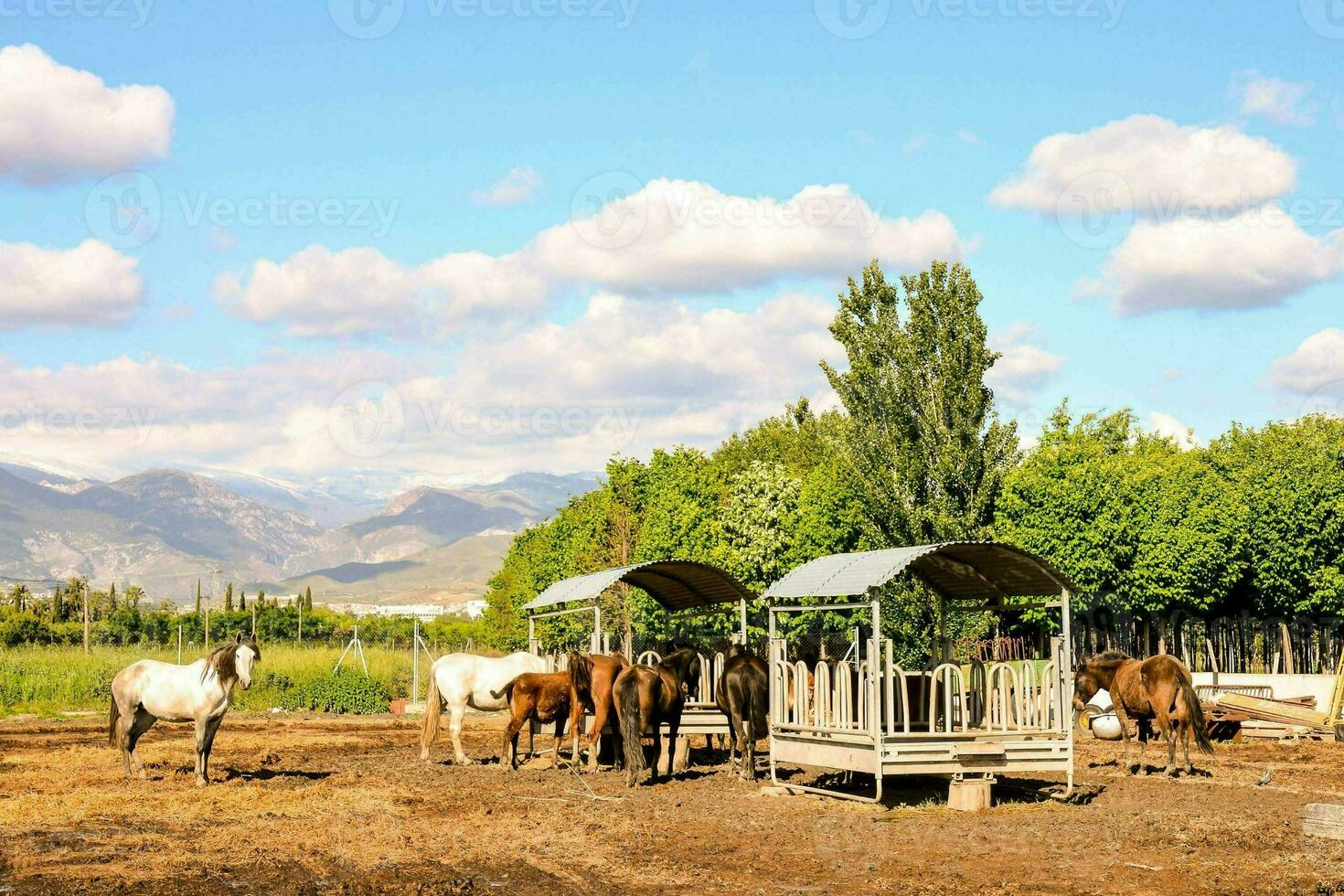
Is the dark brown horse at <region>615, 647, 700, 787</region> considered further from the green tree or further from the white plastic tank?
the green tree

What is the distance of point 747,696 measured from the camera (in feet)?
60.4

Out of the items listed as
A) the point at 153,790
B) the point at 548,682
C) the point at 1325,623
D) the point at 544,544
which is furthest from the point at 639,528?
the point at 153,790

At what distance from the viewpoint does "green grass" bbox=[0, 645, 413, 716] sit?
37.4 metres

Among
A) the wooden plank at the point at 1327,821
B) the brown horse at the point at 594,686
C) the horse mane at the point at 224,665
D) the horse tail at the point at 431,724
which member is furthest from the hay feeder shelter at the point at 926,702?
the horse mane at the point at 224,665

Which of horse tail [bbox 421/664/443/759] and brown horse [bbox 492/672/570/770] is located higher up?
brown horse [bbox 492/672/570/770]

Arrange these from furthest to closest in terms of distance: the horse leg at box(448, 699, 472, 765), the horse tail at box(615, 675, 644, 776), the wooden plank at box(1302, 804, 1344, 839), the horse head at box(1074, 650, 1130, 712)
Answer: the horse leg at box(448, 699, 472, 765) → the horse head at box(1074, 650, 1130, 712) → the horse tail at box(615, 675, 644, 776) → the wooden plank at box(1302, 804, 1344, 839)

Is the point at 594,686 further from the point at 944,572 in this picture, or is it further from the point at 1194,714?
the point at 1194,714

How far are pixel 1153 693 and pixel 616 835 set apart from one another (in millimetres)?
10260

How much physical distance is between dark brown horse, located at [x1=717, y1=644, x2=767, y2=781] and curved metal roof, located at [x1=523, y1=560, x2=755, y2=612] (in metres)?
2.83

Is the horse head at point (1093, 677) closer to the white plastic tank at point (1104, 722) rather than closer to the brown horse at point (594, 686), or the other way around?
the white plastic tank at point (1104, 722)

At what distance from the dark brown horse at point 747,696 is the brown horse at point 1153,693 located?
5.50 metres

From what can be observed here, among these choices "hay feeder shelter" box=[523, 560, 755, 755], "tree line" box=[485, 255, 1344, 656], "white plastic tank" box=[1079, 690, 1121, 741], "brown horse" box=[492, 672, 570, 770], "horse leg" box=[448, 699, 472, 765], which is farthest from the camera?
"tree line" box=[485, 255, 1344, 656]

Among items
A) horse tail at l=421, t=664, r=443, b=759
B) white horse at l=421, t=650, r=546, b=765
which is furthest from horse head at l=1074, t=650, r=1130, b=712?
horse tail at l=421, t=664, r=443, b=759

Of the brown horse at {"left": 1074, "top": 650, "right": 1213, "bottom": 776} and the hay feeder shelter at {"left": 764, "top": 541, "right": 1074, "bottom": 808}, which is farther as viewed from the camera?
the brown horse at {"left": 1074, "top": 650, "right": 1213, "bottom": 776}
